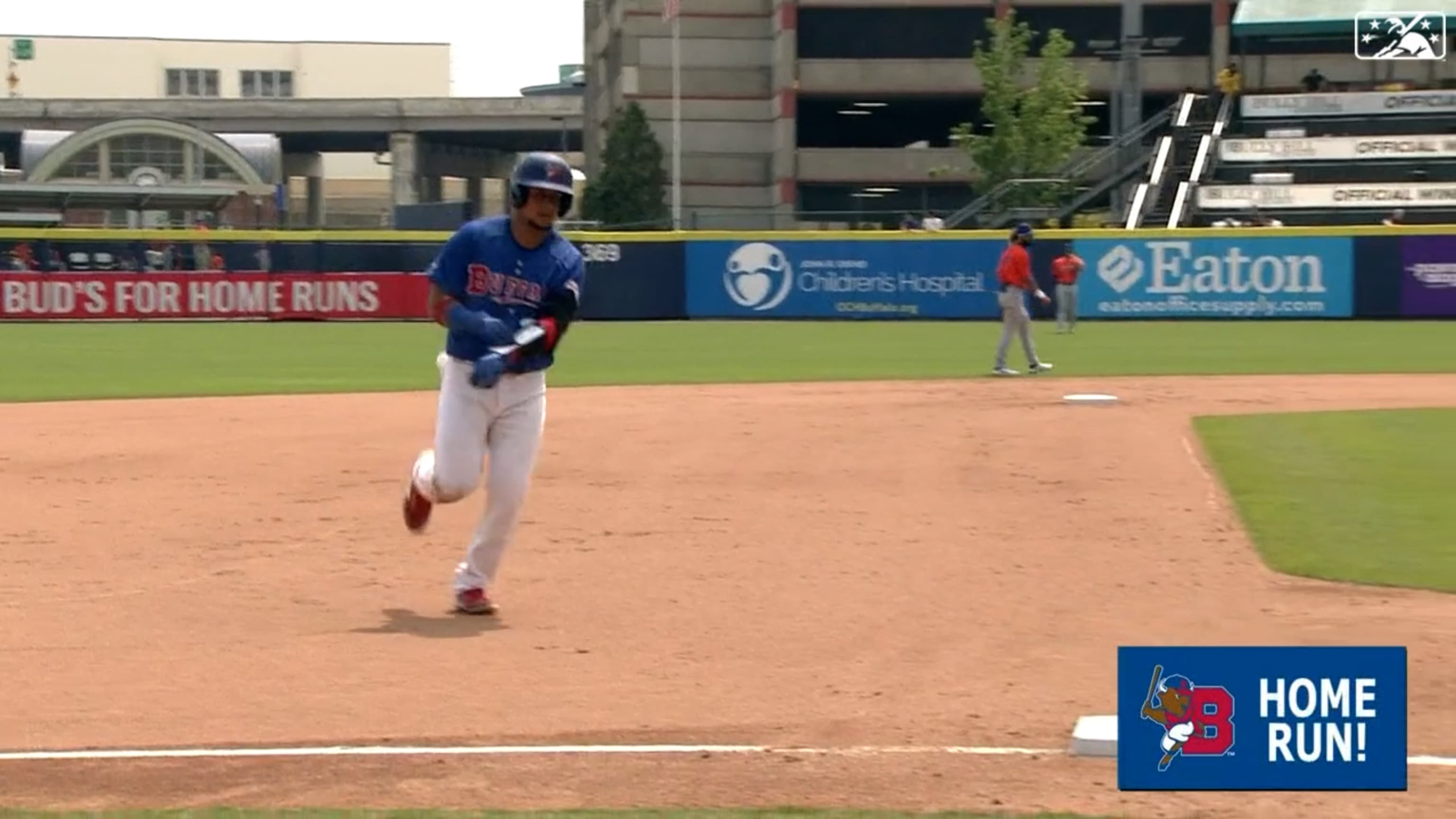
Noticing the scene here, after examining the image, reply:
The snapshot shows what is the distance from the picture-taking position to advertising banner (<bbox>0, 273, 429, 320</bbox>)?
42.5 m

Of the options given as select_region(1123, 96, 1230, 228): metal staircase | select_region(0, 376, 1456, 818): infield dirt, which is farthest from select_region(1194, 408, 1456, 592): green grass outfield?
select_region(1123, 96, 1230, 228): metal staircase

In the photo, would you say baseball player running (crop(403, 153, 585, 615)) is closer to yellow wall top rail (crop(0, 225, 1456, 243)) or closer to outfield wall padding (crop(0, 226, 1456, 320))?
yellow wall top rail (crop(0, 225, 1456, 243))

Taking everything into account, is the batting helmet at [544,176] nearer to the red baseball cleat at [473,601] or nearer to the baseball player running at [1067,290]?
the red baseball cleat at [473,601]

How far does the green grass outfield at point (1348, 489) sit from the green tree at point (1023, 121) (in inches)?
1453

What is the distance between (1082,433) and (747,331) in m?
20.8

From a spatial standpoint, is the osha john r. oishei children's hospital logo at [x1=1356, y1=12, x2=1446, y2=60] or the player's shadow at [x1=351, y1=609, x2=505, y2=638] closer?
the player's shadow at [x1=351, y1=609, x2=505, y2=638]

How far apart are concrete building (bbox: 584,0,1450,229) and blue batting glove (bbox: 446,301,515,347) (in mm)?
61344

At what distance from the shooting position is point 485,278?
902 centimetres

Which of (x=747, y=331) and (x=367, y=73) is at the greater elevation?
(x=367, y=73)

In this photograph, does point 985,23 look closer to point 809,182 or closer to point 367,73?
point 809,182

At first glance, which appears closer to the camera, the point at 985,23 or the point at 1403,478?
the point at 1403,478

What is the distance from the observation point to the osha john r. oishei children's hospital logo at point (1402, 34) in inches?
2355

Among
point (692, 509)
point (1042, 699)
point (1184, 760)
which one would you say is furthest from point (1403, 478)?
point (1184, 760)

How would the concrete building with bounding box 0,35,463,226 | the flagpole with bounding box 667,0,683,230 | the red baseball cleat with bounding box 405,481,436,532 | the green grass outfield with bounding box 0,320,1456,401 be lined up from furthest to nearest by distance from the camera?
the concrete building with bounding box 0,35,463,226
the flagpole with bounding box 667,0,683,230
the green grass outfield with bounding box 0,320,1456,401
the red baseball cleat with bounding box 405,481,436,532
